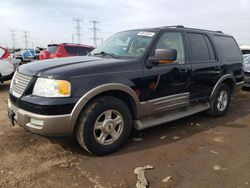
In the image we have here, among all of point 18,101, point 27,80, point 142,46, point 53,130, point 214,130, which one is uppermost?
A: point 142,46

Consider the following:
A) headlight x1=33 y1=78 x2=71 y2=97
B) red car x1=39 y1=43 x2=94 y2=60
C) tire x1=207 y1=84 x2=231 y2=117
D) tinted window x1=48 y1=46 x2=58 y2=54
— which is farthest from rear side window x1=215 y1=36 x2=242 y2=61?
tinted window x1=48 y1=46 x2=58 y2=54

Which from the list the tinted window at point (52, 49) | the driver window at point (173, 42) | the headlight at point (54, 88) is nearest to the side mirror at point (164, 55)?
the driver window at point (173, 42)

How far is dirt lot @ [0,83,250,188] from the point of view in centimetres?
282

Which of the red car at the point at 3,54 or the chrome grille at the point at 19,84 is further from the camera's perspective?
the red car at the point at 3,54

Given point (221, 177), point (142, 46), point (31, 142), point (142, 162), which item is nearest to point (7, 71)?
point (31, 142)

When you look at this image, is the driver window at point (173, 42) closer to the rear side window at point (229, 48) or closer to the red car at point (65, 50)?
the rear side window at point (229, 48)

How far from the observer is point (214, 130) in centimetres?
460

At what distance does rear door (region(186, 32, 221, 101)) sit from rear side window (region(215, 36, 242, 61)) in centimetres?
42

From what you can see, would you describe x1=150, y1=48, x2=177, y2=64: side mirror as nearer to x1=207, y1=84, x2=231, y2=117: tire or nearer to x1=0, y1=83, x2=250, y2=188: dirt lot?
x1=0, y1=83, x2=250, y2=188: dirt lot

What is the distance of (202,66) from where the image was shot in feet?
15.5

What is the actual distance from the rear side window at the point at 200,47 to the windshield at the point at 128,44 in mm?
1001

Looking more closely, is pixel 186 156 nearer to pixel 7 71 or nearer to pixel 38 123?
pixel 38 123

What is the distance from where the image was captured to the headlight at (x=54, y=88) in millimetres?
2977

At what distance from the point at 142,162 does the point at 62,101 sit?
1.31 meters
